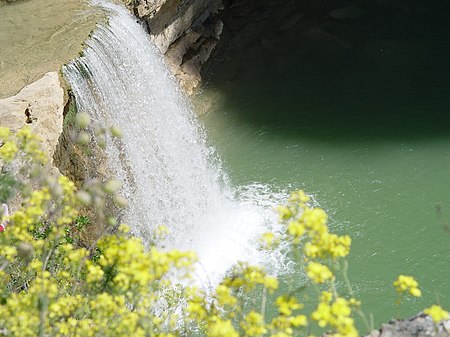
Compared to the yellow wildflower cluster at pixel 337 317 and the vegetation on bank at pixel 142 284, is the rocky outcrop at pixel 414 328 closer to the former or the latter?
the vegetation on bank at pixel 142 284

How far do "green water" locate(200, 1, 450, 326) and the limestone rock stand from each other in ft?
7.06

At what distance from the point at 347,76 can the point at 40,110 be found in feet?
14.0

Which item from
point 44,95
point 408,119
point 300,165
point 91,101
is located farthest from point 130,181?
point 408,119

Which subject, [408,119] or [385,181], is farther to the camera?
[408,119]

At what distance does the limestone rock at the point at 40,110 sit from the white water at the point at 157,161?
29cm

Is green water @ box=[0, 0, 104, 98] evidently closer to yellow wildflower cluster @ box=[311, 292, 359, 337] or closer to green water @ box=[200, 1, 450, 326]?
green water @ box=[200, 1, 450, 326]

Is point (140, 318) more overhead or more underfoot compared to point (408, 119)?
more underfoot

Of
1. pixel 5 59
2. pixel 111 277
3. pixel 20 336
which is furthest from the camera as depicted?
pixel 5 59

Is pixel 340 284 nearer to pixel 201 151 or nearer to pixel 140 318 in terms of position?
pixel 201 151

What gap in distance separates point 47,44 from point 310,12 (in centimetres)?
474

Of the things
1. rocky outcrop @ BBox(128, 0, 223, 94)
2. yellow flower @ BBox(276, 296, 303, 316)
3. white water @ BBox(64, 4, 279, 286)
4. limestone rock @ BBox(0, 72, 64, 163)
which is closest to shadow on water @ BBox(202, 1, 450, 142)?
rocky outcrop @ BBox(128, 0, 223, 94)

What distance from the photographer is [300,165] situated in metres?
6.42

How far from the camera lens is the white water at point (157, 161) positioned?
5.25 m

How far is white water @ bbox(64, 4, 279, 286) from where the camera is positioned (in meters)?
5.25
